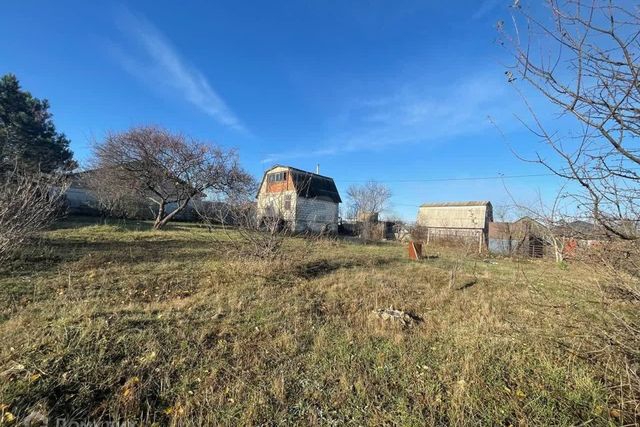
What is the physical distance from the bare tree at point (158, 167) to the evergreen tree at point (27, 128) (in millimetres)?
10142

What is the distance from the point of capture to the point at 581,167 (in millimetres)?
1978

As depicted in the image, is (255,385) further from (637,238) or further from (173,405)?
(637,238)

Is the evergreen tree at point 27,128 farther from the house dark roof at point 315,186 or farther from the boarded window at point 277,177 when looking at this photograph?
the house dark roof at point 315,186

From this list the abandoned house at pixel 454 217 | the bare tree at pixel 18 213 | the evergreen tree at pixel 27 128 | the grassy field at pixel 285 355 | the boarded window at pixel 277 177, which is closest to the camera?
the grassy field at pixel 285 355

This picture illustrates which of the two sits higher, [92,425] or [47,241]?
[47,241]

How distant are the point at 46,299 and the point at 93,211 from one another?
79.4ft

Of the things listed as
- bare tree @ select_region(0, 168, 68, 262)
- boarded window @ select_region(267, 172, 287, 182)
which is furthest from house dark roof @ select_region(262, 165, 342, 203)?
bare tree @ select_region(0, 168, 68, 262)

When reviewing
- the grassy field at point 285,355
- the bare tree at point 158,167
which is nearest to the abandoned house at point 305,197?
the bare tree at point 158,167

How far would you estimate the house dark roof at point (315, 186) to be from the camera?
2483 centimetres

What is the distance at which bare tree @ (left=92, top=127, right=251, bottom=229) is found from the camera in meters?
14.0

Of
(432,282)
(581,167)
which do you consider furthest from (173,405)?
(432,282)

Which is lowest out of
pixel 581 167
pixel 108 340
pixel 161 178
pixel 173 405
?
pixel 173 405

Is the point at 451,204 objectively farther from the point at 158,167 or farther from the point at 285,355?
the point at 285,355

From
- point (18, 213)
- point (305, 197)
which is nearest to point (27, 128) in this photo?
point (305, 197)
